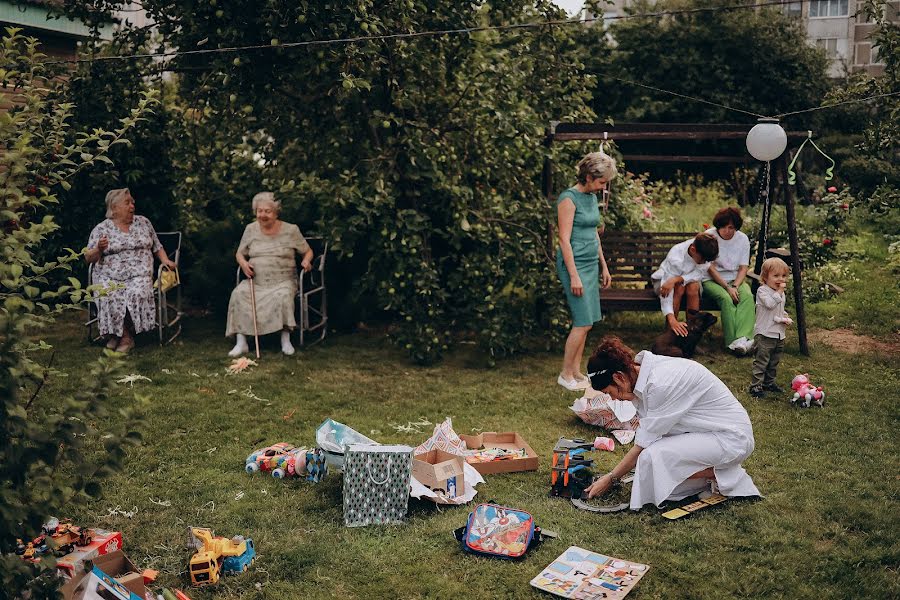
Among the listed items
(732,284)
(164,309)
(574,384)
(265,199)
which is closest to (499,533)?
(574,384)

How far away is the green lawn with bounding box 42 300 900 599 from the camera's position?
390 cm

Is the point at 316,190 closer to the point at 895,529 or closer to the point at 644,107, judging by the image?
the point at 895,529

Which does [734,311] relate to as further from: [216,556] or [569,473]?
[216,556]

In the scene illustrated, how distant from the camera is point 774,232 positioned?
416 inches

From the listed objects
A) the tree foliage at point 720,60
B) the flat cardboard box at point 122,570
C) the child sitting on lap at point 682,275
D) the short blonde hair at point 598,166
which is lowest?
the flat cardboard box at point 122,570

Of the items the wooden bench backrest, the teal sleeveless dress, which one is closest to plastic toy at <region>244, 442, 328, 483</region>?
the teal sleeveless dress

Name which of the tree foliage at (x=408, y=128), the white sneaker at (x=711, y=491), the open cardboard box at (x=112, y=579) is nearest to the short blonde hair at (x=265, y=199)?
the tree foliage at (x=408, y=128)

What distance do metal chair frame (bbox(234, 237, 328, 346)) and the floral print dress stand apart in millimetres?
888

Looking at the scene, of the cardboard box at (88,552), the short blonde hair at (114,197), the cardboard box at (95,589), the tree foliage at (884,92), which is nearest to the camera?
the cardboard box at (95,589)

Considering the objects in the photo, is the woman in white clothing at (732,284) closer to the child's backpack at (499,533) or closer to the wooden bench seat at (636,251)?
the wooden bench seat at (636,251)

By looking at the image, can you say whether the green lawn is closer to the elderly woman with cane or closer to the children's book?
the children's book

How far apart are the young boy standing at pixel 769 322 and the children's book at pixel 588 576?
3.13 m

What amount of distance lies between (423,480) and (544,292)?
3607mm

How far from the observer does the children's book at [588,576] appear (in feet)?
12.1
